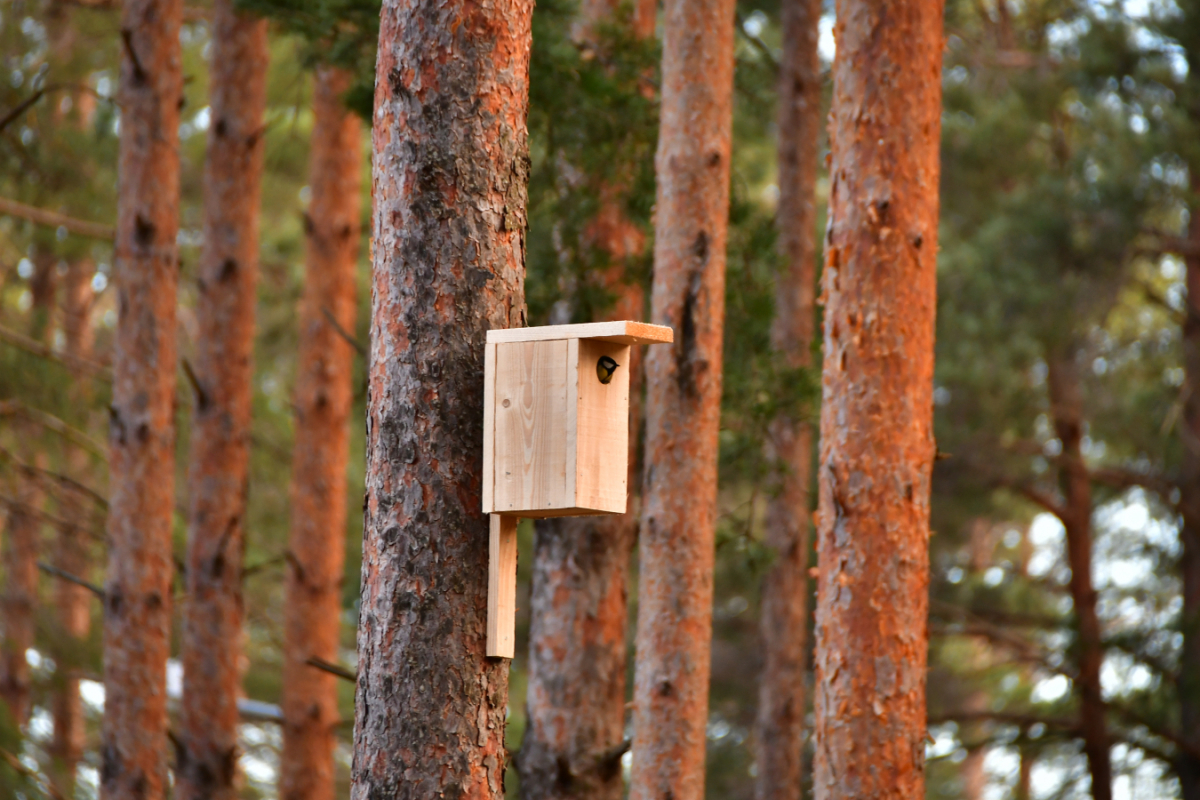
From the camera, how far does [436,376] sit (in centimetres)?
312

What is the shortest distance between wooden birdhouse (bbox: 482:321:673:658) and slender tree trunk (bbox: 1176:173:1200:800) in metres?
8.27

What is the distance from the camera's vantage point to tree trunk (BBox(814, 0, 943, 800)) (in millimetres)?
4469

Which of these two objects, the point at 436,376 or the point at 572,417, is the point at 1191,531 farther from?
the point at 436,376

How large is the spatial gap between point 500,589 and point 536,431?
0.37 metres

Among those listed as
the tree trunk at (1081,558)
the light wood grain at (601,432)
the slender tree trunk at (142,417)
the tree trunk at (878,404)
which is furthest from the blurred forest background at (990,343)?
the light wood grain at (601,432)

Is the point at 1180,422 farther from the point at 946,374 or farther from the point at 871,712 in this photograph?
the point at 871,712

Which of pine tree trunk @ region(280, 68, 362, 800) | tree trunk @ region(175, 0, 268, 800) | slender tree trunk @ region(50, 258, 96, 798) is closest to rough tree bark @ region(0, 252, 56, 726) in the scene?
slender tree trunk @ region(50, 258, 96, 798)

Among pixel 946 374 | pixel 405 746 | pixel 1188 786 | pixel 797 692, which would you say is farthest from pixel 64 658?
pixel 1188 786

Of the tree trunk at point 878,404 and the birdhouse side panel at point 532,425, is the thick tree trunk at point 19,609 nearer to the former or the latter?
the tree trunk at point 878,404

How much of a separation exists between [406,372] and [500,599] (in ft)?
1.87

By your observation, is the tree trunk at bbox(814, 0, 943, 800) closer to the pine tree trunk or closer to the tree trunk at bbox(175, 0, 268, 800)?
the tree trunk at bbox(175, 0, 268, 800)

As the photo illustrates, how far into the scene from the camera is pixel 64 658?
9.83m

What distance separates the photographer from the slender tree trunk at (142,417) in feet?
21.4

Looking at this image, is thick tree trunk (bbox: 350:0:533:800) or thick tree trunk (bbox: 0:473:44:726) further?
thick tree trunk (bbox: 0:473:44:726)
